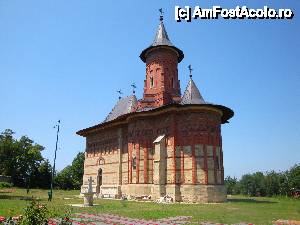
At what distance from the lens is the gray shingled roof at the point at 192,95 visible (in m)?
27.0

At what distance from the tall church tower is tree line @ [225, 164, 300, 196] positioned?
120 ft

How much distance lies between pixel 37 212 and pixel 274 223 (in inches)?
392

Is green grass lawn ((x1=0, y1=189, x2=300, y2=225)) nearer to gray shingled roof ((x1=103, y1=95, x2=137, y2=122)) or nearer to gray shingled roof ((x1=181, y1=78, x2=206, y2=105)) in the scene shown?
gray shingled roof ((x1=181, y1=78, x2=206, y2=105))

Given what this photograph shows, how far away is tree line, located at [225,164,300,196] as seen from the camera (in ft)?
202

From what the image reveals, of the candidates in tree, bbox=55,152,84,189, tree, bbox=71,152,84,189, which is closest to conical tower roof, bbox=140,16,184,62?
tree, bbox=55,152,84,189

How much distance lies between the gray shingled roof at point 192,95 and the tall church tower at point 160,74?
285 centimetres

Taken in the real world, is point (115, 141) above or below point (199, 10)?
below

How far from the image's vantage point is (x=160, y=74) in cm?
3228

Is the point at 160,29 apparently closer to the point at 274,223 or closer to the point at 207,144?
the point at 207,144

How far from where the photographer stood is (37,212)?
4.96 m

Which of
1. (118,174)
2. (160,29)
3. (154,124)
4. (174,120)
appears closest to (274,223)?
(174,120)

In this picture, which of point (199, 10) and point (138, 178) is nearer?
point (199, 10)

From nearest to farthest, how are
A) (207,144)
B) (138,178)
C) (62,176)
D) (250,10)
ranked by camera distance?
(250,10), (207,144), (138,178), (62,176)

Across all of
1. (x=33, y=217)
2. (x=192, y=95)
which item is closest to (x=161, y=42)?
(x=192, y=95)
